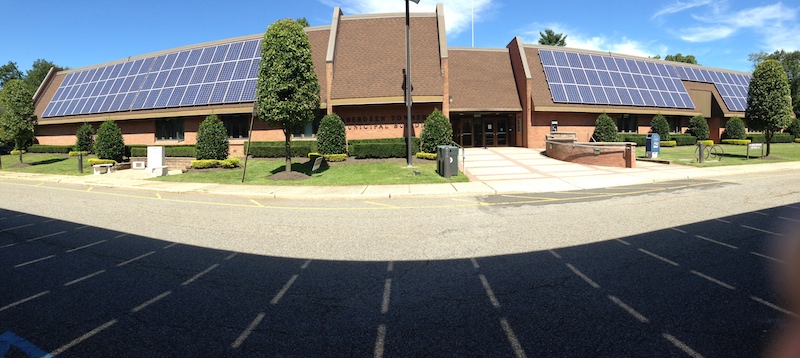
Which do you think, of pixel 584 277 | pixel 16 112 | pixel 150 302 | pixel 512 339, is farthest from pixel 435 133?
pixel 16 112

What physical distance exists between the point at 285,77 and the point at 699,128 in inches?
1304

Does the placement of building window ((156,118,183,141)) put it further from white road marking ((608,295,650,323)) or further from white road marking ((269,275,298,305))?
white road marking ((608,295,650,323))

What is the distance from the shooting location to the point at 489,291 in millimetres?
4266

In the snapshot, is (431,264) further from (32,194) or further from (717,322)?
(32,194)

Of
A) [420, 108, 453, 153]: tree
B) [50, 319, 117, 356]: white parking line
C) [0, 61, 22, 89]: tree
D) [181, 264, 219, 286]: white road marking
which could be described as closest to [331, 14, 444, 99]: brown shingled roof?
[420, 108, 453, 153]: tree

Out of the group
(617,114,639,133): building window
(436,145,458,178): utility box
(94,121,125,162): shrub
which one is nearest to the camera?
(436,145,458,178): utility box

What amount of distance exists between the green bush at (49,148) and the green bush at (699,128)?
5291 centimetres

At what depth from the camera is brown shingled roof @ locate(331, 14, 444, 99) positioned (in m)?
23.8

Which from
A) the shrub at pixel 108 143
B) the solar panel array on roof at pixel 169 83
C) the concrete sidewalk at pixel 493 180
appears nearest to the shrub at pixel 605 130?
the concrete sidewalk at pixel 493 180

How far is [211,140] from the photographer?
20.1 metres

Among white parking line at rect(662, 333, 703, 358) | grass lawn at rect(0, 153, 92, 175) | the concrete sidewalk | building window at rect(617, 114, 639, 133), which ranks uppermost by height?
building window at rect(617, 114, 639, 133)

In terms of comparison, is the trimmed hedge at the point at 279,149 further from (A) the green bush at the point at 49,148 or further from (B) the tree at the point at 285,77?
(A) the green bush at the point at 49,148

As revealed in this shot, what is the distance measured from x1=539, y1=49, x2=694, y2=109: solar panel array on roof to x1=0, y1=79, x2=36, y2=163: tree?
125ft

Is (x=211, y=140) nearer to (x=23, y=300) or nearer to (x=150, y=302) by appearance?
(x=23, y=300)
